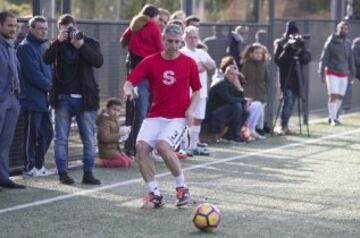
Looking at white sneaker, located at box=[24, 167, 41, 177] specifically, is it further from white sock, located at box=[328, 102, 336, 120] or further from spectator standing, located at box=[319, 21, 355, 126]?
white sock, located at box=[328, 102, 336, 120]

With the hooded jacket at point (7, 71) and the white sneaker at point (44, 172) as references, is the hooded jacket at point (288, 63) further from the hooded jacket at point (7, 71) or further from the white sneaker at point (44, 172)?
the hooded jacket at point (7, 71)

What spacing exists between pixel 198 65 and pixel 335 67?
597cm

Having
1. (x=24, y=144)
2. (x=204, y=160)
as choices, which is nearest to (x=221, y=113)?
(x=204, y=160)

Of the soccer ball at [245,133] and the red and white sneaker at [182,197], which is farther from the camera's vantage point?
the soccer ball at [245,133]

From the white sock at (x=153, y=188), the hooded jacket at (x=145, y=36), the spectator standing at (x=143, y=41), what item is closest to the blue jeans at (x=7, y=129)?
the white sock at (x=153, y=188)

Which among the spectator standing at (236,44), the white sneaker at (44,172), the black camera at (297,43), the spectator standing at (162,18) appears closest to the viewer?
the white sneaker at (44,172)

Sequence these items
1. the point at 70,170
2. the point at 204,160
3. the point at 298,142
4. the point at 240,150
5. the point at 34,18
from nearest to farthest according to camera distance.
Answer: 1. the point at 34,18
2. the point at 70,170
3. the point at 204,160
4. the point at 240,150
5. the point at 298,142

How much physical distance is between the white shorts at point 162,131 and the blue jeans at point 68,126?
1430 mm

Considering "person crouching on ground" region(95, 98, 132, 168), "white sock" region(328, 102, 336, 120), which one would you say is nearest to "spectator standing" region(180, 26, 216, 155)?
"person crouching on ground" region(95, 98, 132, 168)

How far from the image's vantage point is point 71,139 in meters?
13.7

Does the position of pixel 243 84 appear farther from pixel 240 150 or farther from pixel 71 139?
pixel 71 139

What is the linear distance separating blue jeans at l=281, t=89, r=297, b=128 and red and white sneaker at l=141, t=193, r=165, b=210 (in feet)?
26.4

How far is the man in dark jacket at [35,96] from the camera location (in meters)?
12.1

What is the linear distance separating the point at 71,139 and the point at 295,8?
56.0 ft
